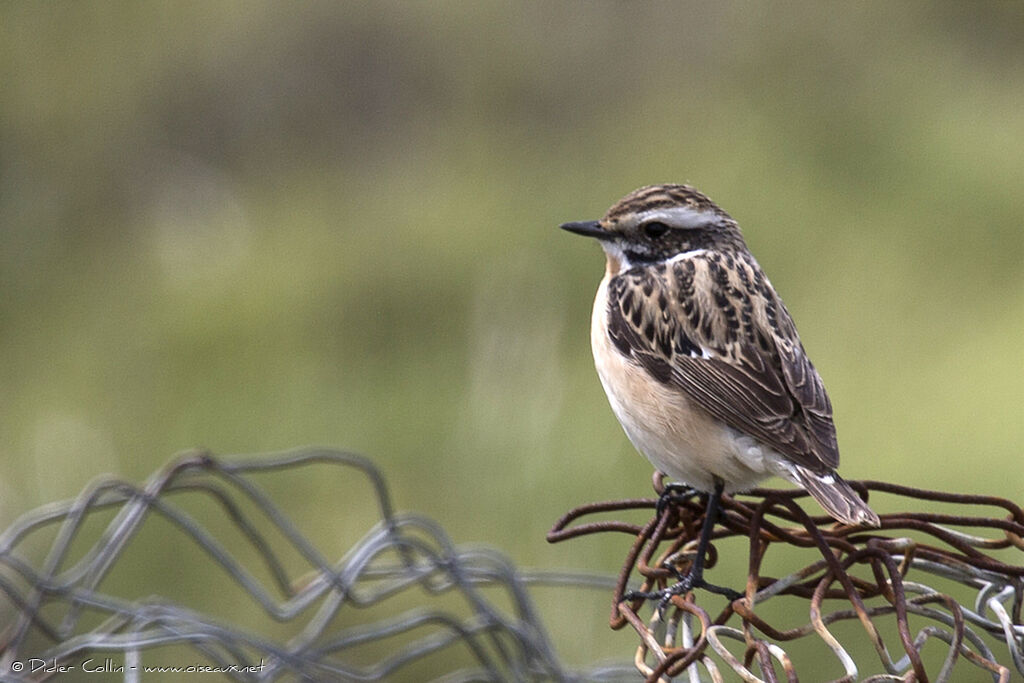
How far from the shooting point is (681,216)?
3.97 meters

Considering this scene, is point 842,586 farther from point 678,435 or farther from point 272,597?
point 272,597

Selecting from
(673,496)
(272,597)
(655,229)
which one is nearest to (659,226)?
(655,229)

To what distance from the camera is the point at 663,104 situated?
9.52 m

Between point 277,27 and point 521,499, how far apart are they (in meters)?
5.17

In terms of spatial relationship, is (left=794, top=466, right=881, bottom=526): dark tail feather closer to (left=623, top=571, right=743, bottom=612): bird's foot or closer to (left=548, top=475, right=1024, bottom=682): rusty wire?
(left=548, top=475, right=1024, bottom=682): rusty wire

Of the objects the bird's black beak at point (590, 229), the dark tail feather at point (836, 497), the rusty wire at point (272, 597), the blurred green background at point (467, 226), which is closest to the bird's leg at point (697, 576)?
the dark tail feather at point (836, 497)

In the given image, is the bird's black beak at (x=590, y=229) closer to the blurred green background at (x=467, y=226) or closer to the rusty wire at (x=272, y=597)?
the rusty wire at (x=272, y=597)

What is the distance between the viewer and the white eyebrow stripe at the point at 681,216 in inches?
155

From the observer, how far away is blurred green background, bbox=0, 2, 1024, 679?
6730 millimetres

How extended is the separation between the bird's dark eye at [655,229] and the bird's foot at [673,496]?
74 centimetres

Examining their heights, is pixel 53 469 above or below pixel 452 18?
below

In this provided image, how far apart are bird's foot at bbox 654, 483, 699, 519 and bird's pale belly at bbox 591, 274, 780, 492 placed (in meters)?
0.04

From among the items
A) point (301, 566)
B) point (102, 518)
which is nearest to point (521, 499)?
point (301, 566)

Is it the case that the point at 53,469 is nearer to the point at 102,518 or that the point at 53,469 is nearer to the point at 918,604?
the point at 102,518
